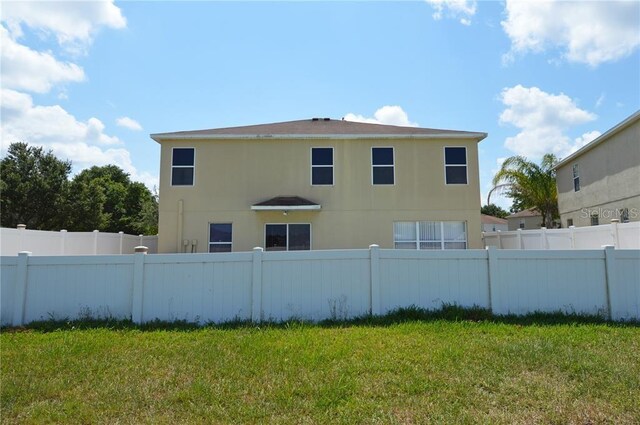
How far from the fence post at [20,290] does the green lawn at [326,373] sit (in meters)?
0.28

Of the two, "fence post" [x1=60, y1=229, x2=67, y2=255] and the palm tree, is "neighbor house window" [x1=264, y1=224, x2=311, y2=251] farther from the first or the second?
the palm tree

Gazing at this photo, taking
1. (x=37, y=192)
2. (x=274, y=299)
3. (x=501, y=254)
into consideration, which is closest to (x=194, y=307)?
(x=274, y=299)

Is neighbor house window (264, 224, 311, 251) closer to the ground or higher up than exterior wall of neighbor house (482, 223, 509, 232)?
closer to the ground

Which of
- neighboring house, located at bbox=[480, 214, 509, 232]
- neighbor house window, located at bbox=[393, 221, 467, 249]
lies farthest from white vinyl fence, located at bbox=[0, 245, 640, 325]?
neighboring house, located at bbox=[480, 214, 509, 232]

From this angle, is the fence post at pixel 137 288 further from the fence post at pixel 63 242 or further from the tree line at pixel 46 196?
the tree line at pixel 46 196

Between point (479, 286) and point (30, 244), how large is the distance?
11628mm

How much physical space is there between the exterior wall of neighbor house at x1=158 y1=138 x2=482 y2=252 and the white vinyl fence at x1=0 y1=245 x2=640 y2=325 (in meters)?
7.24

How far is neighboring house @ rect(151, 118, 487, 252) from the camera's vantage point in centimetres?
1419

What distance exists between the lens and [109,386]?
4.12 metres

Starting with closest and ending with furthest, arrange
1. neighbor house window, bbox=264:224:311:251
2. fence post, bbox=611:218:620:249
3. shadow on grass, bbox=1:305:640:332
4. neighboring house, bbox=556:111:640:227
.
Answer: shadow on grass, bbox=1:305:640:332 < fence post, bbox=611:218:620:249 < neighbor house window, bbox=264:224:311:251 < neighboring house, bbox=556:111:640:227

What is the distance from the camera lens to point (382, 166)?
47.8 ft

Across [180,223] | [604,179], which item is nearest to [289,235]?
[180,223]

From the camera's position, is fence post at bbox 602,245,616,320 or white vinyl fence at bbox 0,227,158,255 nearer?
fence post at bbox 602,245,616,320

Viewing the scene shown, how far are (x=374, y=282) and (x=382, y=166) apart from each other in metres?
8.46
